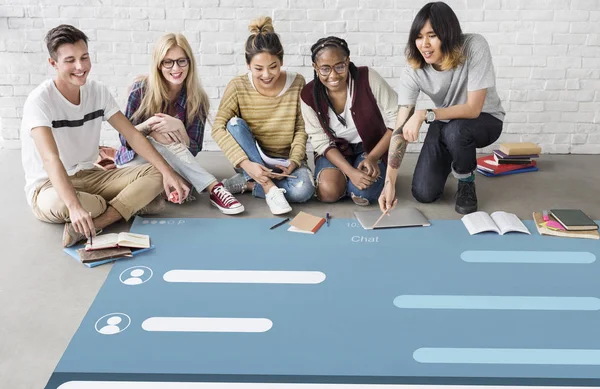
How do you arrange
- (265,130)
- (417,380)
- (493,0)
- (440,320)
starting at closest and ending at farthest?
1. (417,380)
2. (440,320)
3. (265,130)
4. (493,0)

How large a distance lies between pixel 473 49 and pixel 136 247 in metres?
1.77

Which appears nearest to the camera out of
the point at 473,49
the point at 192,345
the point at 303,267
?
the point at 192,345

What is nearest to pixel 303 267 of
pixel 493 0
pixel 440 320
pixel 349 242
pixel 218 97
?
pixel 349 242

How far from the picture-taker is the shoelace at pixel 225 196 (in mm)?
3023

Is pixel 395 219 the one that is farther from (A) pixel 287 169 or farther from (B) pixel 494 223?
(A) pixel 287 169

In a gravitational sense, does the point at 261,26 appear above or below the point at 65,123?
above

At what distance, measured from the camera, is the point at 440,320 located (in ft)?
6.85

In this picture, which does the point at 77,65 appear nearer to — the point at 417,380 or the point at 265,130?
the point at 265,130

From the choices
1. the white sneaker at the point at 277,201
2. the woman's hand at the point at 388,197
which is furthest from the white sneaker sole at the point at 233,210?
the woman's hand at the point at 388,197

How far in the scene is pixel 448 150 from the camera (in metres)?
3.20

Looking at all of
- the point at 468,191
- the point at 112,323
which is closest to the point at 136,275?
the point at 112,323

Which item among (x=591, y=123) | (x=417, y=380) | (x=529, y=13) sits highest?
(x=529, y=13)

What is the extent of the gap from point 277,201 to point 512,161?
1.51 meters
